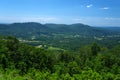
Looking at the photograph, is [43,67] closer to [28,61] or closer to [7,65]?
[28,61]

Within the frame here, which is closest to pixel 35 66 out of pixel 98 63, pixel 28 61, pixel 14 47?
pixel 28 61

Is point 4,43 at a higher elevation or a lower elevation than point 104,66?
higher

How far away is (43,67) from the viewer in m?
52.6

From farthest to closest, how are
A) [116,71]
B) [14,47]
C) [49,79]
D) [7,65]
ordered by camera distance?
1. [14,47]
2. [116,71]
3. [7,65]
4. [49,79]

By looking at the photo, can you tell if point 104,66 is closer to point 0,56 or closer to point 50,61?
point 50,61

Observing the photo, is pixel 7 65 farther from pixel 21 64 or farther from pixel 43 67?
pixel 43 67

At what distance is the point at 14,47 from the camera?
5484 centimetres

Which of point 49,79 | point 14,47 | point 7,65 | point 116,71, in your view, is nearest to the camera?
point 49,79

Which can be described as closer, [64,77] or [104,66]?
[64,77]

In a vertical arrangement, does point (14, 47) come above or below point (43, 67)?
above

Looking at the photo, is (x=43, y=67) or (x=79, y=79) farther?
(x=43, y=67)

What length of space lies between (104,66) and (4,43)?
24.0m

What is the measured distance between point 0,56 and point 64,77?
16.4 m

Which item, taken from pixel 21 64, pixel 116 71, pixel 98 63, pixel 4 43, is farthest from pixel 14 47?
pixel 116 71
